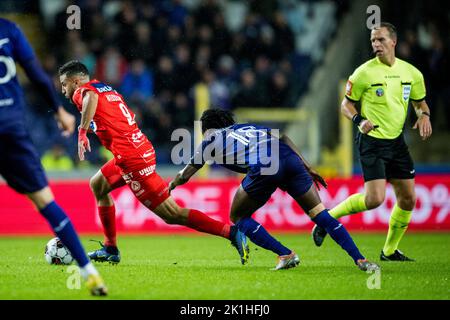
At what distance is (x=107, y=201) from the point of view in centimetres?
869

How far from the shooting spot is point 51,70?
1634cm

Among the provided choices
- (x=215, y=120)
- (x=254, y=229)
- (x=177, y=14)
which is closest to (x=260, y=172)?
(x=254, y=229)

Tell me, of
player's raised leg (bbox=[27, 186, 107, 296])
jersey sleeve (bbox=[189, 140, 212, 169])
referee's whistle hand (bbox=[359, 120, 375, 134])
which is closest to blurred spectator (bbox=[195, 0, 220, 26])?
referee's whistle hand (bbox=[359, 120, 375, 134])

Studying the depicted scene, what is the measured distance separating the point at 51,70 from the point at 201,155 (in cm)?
923

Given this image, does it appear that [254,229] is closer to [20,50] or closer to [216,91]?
[20,50]

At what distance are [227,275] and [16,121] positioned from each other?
2.65 meters

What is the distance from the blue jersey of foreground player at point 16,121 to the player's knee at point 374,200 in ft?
13.0

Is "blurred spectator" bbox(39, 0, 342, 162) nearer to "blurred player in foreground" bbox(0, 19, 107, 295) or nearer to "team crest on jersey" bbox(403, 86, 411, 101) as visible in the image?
"team crest on jersey" bbox(403, 86, 411, 101)

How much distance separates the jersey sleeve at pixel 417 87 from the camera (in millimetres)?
8859

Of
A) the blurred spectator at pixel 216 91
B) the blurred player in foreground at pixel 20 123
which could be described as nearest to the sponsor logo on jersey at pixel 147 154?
the blurred player in foreground at pixel 20 123

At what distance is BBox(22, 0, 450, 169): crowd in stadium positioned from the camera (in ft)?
51.7

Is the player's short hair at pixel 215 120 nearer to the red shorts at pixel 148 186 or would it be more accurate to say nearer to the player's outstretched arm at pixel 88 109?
the red shorts at pixel 148 186

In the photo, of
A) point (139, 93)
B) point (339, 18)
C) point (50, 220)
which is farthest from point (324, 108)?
point (50, 220)

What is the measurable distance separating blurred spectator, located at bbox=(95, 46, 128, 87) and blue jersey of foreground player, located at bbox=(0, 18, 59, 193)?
10.4 m
